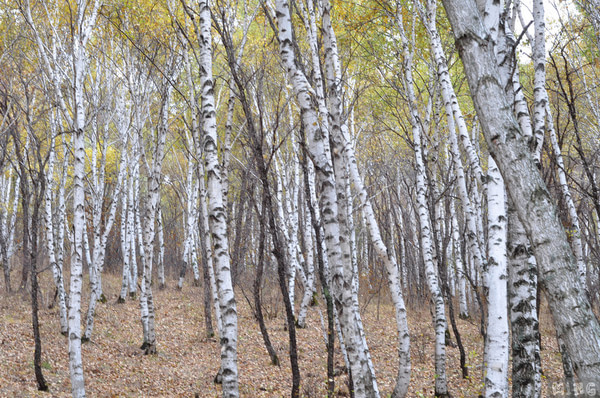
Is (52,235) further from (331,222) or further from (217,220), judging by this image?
(331,222)

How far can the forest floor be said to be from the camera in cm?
720

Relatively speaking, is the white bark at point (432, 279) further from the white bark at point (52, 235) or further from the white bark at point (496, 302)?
the white bark at point (52, 235)

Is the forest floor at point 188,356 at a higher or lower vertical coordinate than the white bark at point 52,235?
lower

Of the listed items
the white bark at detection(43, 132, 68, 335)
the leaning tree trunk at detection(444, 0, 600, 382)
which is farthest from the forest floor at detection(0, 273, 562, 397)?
the leaning tree trunk at detection(444, 0, 600, 382)

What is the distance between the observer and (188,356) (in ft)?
31.2

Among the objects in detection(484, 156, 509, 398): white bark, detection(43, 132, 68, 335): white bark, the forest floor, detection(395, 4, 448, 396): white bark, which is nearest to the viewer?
detection(484, 156, 509, 398): white bark

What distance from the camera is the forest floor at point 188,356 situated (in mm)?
7203

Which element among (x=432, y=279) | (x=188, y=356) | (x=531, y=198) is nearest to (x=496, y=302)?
(x=531, y=198)

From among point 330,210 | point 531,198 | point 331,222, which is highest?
point 330,210

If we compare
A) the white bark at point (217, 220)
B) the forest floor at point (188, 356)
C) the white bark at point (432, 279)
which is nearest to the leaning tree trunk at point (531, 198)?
the white bark at point (217, 220)

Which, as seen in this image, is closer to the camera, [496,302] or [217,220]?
[496,302]

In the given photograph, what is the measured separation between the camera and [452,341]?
34.8 feet

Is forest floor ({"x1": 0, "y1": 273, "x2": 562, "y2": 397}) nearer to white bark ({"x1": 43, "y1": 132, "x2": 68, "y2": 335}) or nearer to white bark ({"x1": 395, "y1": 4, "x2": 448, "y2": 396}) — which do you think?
white bark ({"x1": 395, "y1": 4, "x2": 448, "y2": 396})

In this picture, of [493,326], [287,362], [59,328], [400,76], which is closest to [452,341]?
[287,362]
